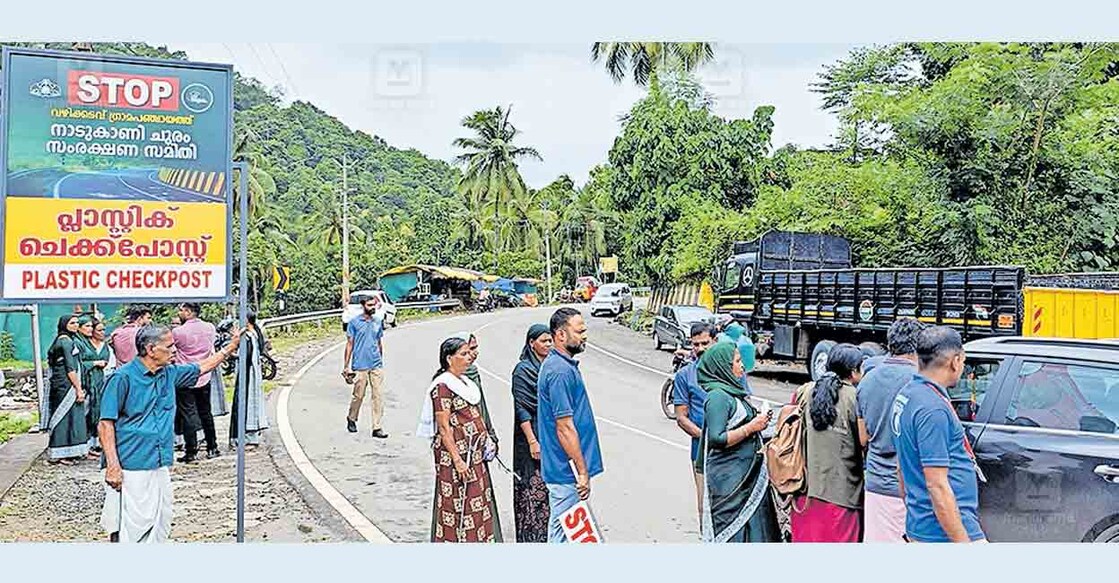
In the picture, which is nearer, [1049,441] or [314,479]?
[1049,441]

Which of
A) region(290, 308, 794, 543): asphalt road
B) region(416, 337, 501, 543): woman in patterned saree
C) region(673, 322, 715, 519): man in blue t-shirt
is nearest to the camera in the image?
region(416, 337, 501, 543): woman in patterned saree

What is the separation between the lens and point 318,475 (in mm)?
7488

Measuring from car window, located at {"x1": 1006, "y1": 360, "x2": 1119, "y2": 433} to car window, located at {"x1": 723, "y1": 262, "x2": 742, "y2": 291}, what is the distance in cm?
724

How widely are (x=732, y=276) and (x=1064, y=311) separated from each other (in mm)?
4421

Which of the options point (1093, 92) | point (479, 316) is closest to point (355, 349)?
point (479, 316)

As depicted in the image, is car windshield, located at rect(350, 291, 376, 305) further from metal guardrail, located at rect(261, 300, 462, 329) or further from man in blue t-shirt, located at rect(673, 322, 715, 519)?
man in blue t-shirt, located at rect(673, 322, 715, 519)

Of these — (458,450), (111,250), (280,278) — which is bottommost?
(458,450)

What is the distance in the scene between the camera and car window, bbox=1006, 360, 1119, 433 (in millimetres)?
4906

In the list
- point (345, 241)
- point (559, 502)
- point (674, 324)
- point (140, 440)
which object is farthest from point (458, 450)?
point (674, 324)

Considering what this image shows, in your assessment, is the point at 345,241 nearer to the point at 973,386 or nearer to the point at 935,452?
the point at 973,386

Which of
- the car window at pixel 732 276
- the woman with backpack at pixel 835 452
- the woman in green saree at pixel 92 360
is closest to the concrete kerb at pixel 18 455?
the woman in green saree at pixel 92 360

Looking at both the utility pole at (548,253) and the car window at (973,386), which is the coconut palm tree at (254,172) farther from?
the car window at (973,386)

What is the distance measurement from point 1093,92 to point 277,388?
949 cm

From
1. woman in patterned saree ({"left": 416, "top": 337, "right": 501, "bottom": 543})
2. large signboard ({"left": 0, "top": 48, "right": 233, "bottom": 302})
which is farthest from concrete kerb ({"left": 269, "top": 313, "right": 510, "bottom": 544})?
large signboard ({"left": 0, "top": 48, "right": 233, "bottom": 302})
